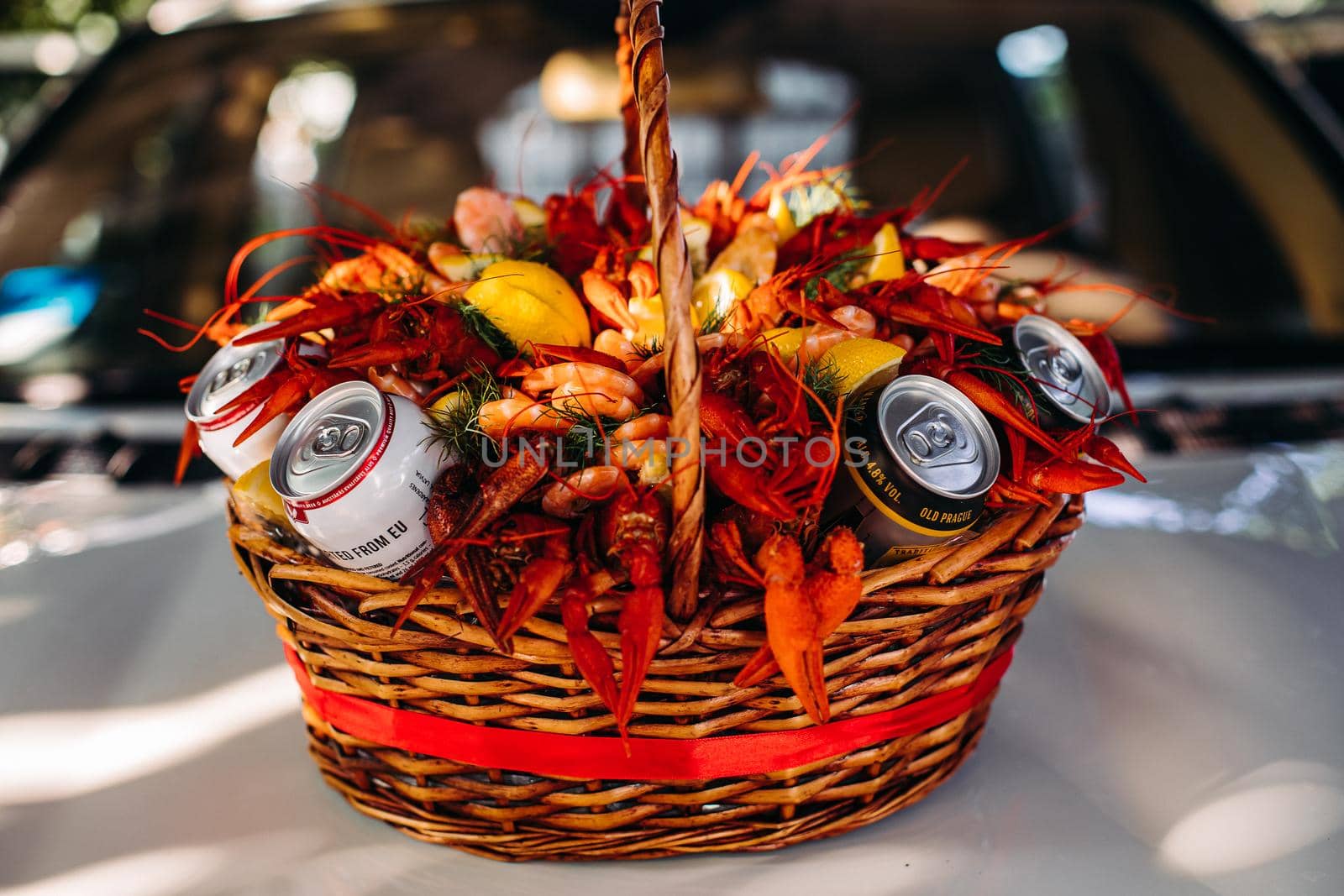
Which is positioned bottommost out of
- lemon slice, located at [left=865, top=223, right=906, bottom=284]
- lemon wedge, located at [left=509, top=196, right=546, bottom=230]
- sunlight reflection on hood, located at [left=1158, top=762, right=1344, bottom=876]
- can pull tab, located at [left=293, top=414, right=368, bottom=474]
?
sunlight reflection on hood, located at [left=1158, top=762, right=1344, bottom=876]

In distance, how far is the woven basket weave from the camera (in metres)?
0.66

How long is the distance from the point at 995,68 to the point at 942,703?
→ 1.68m

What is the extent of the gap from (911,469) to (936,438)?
0.06 metres

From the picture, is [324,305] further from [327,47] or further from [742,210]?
[327,47]

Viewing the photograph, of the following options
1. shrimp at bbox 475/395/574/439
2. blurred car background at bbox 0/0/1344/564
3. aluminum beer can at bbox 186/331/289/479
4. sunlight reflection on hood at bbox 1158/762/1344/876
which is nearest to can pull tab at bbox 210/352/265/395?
aluminum beer can at bbox 186/331/289/479

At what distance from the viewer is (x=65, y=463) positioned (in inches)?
53.7

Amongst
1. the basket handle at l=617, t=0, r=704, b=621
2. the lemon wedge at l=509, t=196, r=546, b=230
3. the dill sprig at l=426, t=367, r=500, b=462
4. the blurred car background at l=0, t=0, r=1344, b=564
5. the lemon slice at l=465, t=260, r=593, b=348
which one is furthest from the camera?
the blurred car background at l=0, t=0, r=1344, b=564

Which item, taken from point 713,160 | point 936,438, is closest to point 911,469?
point 936,438

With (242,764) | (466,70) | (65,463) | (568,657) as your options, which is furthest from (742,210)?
(466,70)

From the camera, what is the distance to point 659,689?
670 millimetres

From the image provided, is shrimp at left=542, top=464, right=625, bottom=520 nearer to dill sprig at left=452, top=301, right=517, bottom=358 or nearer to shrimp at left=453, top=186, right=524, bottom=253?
dill sprig at left=452, top=301, right=517, bottom=358

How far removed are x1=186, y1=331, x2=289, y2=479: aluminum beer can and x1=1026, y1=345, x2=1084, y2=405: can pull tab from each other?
640 mm

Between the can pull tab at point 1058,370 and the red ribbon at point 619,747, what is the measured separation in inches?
11.1

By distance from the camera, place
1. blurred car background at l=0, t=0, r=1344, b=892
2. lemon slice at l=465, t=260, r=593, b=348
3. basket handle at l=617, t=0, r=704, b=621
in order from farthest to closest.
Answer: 1. blurred car background at l=0, t=0, r=1344, b=892
2. lemon slice at l=465, t=260, r=593, b=348
3. basket handle at l=617, t=0, r=704, b=621
